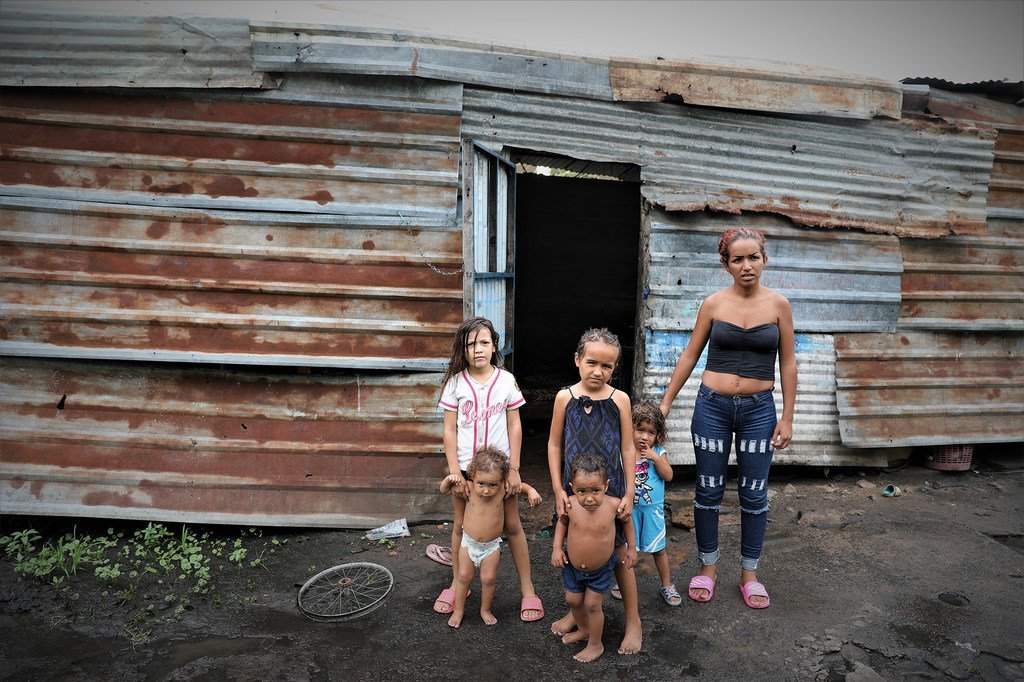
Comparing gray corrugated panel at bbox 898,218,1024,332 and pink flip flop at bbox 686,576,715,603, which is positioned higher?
gray corrugated panel at bbox 898,218,1024,332

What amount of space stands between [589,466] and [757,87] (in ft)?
11.8

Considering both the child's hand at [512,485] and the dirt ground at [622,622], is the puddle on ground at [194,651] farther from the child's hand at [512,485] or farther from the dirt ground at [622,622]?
the child's hand at [512,485]

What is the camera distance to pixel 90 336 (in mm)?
4254

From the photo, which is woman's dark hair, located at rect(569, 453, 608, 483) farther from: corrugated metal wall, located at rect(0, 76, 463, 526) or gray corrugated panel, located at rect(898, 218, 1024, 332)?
gray corrugated panel, located at rect(898, 218, 1024, 332)

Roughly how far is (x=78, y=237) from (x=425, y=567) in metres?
3.39

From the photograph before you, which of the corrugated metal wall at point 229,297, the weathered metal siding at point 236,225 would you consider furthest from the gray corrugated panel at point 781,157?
the corrugated metal wall at point 229,297

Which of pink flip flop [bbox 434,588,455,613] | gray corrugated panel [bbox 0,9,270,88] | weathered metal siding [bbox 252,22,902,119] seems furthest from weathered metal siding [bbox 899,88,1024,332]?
gray corrugated panel [bbox 0,9,270,88]

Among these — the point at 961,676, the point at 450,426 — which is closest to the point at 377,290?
the point at 450,426

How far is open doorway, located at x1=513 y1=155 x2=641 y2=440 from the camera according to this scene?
881 centimetres

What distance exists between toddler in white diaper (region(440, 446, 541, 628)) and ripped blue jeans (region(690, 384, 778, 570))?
1.01m

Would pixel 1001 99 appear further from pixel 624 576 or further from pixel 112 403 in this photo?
pixel 112 403

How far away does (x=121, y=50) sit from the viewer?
4016 millimetres

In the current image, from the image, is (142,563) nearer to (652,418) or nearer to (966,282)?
(652,418)

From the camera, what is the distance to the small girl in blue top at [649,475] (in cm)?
312
